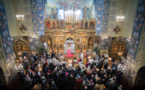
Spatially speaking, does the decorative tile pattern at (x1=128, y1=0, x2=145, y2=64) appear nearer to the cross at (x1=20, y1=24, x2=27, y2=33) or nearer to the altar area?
the altar area

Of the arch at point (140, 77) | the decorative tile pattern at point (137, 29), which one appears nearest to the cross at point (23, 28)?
the decorative tile pattern at point (137, 29)

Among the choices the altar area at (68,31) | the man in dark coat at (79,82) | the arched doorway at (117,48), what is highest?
the altar area at (68,31)

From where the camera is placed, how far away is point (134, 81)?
6.61 m

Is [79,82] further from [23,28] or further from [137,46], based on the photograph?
[23,28]

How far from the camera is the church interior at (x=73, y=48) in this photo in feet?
21.5

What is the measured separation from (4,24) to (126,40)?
46.4ft

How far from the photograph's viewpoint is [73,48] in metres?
14.5

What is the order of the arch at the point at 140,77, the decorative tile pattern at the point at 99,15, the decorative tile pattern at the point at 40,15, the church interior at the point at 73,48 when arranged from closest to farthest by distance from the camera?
the arch at the point at 140,77 → the church interior at the point at 73,48 → the decorative tile pattern at the point at 40,15 → the decorative tile pattern at the point at 99,15

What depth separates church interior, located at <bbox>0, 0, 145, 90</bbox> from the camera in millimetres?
6562

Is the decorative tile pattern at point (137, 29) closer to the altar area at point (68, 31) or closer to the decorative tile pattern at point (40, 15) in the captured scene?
the altar area at point (68, 31)

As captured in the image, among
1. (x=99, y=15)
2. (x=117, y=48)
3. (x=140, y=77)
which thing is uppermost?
(x=99, y=15)

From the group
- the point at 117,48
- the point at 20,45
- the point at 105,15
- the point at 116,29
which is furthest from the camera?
the point at 116,29

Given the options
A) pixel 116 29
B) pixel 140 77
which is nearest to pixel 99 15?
pixel 116 29

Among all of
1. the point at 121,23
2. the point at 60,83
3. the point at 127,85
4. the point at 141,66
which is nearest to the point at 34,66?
the point at 60,83
